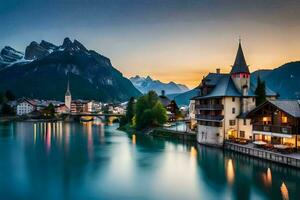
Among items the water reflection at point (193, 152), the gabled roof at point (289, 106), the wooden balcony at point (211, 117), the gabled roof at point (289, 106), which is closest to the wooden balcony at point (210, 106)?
the wooden balcony at point (211, 117)

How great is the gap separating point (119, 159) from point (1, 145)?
3170 centimetres

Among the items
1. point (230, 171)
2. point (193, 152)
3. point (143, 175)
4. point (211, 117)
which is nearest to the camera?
point (143, 175)

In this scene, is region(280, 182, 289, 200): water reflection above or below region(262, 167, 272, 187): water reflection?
below

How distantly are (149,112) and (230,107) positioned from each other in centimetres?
3784

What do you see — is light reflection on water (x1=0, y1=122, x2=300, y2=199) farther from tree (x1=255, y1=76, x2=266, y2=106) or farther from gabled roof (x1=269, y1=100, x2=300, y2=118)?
tree (x1=255, y1=76, x2=266, y2=106)

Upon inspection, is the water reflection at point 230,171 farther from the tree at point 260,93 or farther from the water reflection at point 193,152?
the tree at point 260,93

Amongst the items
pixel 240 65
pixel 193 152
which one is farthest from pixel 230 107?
pixel 193 152

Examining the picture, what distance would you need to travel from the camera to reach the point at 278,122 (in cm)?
5159

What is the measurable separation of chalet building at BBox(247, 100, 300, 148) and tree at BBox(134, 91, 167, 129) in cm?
4282

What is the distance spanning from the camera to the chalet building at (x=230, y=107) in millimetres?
62375

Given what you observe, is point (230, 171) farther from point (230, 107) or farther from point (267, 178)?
point (230, 107)

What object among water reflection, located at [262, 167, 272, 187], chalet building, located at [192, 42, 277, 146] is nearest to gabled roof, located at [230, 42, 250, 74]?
chalet building, located at [192, 42, 277, 146]

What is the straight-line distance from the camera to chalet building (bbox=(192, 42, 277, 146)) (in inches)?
2456

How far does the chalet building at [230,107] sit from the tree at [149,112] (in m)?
31.3
